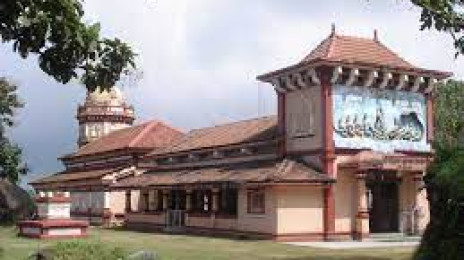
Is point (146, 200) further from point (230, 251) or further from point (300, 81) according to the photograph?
point (230, 251)

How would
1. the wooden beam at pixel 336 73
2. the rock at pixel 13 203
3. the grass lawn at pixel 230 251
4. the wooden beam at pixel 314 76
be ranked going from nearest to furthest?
the grass lawn at pixel 230 251
the wooden beam at pixel 336 73
the wooden beam at pixel 314 76
the rock at pixel 13 203

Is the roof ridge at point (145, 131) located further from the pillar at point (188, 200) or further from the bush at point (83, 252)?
the bush at point (83, 252)

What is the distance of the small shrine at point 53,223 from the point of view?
107 ft

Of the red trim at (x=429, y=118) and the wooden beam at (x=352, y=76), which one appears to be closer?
the wooden beam at (x=352, y=76)

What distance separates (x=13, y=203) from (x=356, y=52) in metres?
25.3

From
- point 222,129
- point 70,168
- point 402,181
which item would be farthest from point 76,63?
point 70,168

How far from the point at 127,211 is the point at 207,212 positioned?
9.91m

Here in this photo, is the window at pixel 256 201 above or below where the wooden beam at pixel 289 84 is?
below

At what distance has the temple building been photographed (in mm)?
30859

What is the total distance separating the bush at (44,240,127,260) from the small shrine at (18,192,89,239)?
18482 mm

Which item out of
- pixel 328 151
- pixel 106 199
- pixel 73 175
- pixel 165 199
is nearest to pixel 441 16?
pixel 328 151

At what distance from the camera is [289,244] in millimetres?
28281

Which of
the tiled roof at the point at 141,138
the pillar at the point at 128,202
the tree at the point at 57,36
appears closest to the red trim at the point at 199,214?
the pillar at the point at 128,202

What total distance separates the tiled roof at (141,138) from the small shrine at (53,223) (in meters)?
15.2
